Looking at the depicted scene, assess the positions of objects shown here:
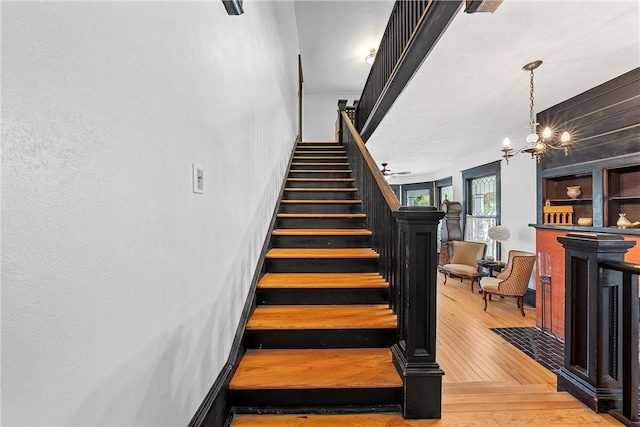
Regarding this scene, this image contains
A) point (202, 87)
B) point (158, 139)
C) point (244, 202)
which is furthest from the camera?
point (244, 202)

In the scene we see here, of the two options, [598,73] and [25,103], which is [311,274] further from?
[598,73]

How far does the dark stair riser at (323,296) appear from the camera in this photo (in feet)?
7.06

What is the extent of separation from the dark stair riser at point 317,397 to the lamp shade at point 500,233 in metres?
5.10

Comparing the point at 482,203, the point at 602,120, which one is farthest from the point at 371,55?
the point at 482,203

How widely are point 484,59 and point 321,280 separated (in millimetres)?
2412

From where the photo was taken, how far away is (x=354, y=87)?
7.75 metres

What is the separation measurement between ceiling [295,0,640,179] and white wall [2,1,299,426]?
204 cm

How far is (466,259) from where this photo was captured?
643cm

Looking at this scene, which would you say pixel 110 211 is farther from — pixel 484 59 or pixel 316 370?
pixel 484 59

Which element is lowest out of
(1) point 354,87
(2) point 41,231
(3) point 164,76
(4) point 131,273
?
(4) point 131,273

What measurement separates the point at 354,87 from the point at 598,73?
18.0ft

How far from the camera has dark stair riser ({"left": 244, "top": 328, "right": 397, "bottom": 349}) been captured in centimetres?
183

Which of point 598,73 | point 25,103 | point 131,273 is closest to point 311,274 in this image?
point 131,273

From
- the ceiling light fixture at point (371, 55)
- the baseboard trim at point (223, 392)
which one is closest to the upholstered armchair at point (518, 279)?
the baseboard trim at point (223, 392)
